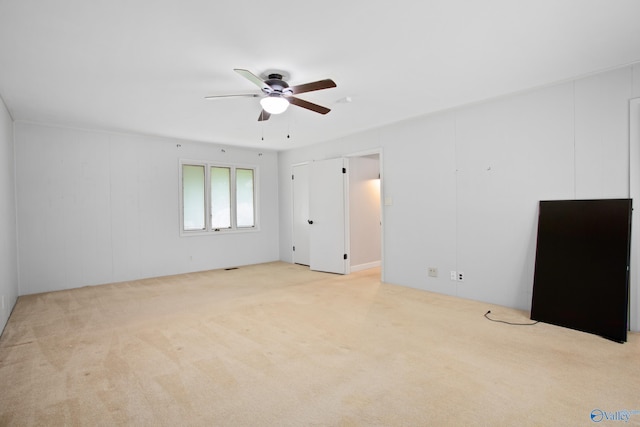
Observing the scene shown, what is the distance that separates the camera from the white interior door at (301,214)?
7207 millimetres

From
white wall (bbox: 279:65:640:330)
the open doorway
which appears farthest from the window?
white wall (bbox: 279:65:640:330)

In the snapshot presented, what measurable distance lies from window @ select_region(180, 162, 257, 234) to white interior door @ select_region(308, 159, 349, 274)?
5.30 feet

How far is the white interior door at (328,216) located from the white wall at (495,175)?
3.16 ft

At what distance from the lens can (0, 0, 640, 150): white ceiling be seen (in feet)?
7.35

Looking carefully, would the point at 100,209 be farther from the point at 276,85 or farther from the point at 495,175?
the point at 495,175

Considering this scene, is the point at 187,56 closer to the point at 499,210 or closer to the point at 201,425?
the point at 201,425

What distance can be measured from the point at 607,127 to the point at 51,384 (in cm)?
531

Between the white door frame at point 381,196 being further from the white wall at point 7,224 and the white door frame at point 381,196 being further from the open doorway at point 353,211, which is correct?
the white wall at point 7,224

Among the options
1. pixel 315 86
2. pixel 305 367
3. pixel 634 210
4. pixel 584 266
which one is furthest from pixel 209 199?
pixel 634 210

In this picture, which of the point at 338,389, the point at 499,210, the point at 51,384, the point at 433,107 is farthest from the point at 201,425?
the point at 433,107

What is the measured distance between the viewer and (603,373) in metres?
2.42

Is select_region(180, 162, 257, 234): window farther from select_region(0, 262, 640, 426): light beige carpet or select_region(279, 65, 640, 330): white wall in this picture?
select_region(279, 65, 640, 330): white wall

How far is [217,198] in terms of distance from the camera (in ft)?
22.8

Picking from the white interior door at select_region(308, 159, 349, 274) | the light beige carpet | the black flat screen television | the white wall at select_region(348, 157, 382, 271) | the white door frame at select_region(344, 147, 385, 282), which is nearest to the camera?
the light beige carpet
